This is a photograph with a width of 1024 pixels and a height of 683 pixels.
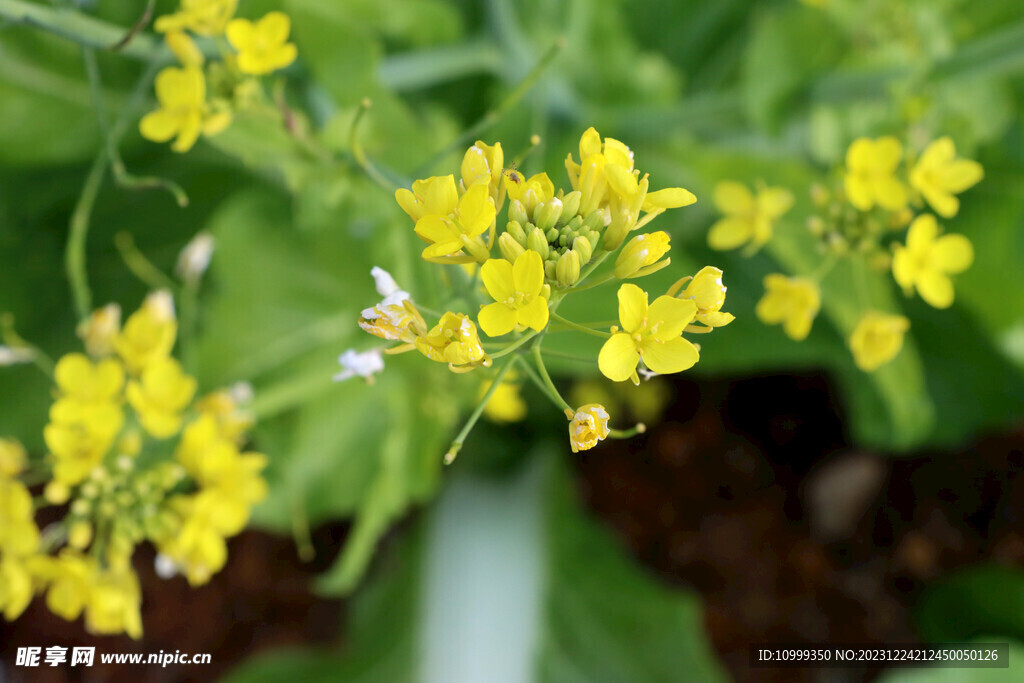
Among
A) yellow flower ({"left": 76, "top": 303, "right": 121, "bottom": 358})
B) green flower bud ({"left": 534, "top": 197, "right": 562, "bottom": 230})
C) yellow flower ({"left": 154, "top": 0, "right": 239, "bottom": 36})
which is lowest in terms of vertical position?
green flower bud ({"left": 534, "top": 197, "right": 562, "bottom": 230})

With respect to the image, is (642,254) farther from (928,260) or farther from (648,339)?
(928,260)

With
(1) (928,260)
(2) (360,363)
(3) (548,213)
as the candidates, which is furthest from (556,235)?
(1) (928,260)

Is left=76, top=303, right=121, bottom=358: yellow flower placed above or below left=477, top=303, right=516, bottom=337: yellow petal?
above

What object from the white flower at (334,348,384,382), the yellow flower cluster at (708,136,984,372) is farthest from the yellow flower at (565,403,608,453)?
the yellow flower cluster at (708,136,984,372)

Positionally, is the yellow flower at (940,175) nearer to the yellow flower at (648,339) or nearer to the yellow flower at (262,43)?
the yellow flower at (648,339)

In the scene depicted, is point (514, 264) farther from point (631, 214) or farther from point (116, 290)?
point (116, 290)

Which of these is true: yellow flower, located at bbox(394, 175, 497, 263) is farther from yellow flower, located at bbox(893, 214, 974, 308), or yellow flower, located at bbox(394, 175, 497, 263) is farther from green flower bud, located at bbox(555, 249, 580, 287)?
yellow flower, located at bbox(893, 214, 974, 308)

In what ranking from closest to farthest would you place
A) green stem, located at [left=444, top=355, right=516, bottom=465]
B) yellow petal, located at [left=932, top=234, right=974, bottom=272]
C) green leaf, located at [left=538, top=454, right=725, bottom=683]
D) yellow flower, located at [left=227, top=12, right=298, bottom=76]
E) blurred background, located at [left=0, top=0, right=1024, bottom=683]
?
green stem, located at [left=444, top=355, right=516, bottom=465] < yellow flower, located at [left=227, top=12, right=298, bottom=76] < yellow petal, located at [left=932, top=234, right=974, bottom=272] < blurred background, located at [left=0, top=0, right=1024, bottom=683] < green leaf, located at [left=538, top=454, right=725, bottom=683]

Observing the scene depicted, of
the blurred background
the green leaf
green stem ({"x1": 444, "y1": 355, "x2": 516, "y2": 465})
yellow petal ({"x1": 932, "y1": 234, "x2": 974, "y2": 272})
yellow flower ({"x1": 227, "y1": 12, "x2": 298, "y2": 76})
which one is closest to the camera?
green stem ({"x1": 444, "y1": 355, "x2": 516, "y2": 465})

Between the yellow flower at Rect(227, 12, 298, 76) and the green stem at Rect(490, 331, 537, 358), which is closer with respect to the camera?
the green stem at Rect(490, 331, 537, 358)
